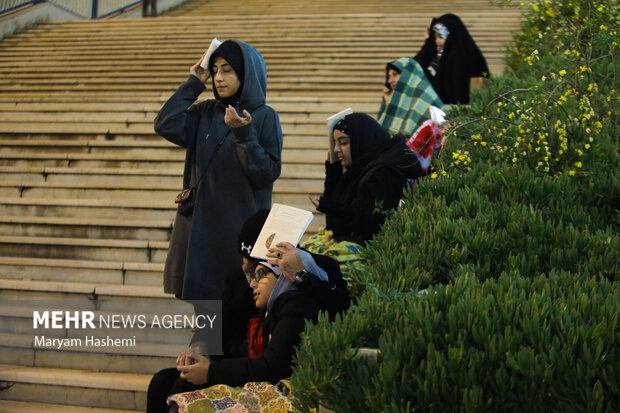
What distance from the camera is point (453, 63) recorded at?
8.47m

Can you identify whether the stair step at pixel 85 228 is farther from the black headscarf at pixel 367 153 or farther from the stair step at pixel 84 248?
Answer: the black headscarf at pixel 367 153

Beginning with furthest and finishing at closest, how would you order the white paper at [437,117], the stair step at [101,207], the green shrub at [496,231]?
the stair step at [101,207] < the white paper at [437,117] < the green shrub at [496,231]

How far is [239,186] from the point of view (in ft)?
14.6

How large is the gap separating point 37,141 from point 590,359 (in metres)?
7.33

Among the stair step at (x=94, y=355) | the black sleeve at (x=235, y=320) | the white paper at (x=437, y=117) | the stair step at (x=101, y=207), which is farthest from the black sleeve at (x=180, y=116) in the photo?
the stair step at (x=101, y=207)

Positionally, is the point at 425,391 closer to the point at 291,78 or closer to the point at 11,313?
the point at 11,313

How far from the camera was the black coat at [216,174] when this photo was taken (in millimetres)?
4352

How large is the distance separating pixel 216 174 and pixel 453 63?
4.61 metres

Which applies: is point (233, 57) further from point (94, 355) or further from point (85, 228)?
point (85, 228)

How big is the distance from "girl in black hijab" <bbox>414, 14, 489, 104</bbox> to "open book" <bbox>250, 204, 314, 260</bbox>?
485cm

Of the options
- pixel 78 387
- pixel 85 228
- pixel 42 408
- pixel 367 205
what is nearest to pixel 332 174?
pixel 367 205

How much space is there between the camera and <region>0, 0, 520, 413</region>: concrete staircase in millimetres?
5555

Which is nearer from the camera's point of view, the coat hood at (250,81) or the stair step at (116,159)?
the coat hood at (250,81)

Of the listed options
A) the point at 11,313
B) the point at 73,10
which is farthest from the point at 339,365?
the point at 73,10
